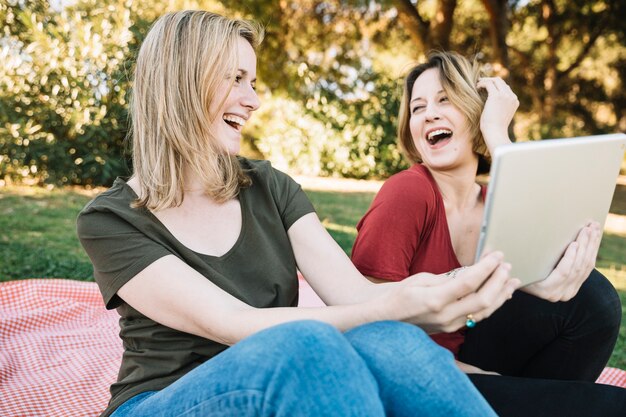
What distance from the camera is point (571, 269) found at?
1.59m

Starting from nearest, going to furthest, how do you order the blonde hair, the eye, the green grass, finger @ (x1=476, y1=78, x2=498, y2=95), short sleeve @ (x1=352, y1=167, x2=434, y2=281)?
the blonde hair → short sleeve @ (x1=352, y1=167, x2=434, y2=281) → finger @ (x1=476, y1=78, x2=498, y2=95) → the eye → the green grass

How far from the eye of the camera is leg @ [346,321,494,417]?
3.92 ft

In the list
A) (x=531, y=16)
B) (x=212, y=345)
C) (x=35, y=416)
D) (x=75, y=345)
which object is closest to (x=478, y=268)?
(x=212, y=345)

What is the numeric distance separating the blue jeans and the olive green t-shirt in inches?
10.9

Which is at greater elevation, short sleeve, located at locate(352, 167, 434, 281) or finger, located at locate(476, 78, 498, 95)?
finger, located at locate(476, 78, 498, 95)

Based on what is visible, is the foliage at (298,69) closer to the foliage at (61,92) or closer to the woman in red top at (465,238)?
the foliage at (61,92)

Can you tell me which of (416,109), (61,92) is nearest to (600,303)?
(416,109)

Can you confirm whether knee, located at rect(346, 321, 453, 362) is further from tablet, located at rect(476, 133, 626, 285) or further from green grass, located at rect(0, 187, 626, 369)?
green grass, located at rect(0, 187, 626, 369)

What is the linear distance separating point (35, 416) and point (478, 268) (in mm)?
1686

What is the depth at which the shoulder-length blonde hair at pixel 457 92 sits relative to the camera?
217 centimetres

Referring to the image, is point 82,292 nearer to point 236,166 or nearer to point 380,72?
point 236,166

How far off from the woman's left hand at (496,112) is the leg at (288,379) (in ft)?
3.66

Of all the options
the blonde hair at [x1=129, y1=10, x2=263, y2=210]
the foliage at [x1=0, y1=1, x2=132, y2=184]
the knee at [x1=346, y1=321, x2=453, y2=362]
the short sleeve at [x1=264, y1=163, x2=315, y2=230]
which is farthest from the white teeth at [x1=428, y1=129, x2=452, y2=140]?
the foliage at [x1=0, y1=1, x2=132, y2=184]

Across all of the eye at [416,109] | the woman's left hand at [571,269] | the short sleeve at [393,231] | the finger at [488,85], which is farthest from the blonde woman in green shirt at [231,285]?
the finger at [488,85]
